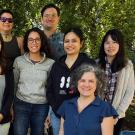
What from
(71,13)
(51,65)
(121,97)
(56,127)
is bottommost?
(56,127)

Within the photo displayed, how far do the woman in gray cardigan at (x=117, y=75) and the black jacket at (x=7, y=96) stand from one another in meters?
1.11

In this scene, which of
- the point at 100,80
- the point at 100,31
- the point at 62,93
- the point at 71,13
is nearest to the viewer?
the point at 100,80

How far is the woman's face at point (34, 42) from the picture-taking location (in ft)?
18.0

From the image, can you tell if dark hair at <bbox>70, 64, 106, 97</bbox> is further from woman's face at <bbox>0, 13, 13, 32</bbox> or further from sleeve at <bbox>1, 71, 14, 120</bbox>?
woman's face at <bbox>0, 13, 13, 32</bbox>

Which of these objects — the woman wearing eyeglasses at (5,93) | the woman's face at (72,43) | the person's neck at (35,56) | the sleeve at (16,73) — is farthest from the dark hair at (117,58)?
the woman wearing eyeglasses at (5,93)

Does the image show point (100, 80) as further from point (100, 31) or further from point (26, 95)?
point (100, 31)

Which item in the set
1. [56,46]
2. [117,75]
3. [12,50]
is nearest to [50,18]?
[56,46]

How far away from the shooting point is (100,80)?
4.76m

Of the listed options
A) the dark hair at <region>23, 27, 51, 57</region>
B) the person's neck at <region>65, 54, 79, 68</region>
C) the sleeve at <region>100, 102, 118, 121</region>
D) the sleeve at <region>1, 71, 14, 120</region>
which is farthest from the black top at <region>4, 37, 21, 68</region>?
the sleeve at <region>100, 102, 118, 121</region>

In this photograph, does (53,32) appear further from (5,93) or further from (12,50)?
(5,93)

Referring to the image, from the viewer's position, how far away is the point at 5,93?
5.29m

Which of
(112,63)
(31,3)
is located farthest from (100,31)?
(112,63)

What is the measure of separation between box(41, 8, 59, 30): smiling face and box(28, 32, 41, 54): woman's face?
614 mm

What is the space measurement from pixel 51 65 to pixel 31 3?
3.31m
